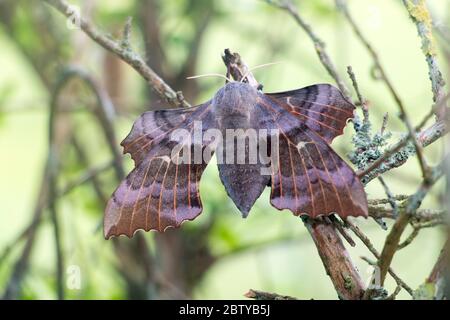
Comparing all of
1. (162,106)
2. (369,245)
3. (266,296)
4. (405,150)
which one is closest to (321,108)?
(405,150)

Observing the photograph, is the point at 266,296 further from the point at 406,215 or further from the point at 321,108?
the point at 321,108

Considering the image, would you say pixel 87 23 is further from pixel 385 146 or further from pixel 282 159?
pixel 385 146

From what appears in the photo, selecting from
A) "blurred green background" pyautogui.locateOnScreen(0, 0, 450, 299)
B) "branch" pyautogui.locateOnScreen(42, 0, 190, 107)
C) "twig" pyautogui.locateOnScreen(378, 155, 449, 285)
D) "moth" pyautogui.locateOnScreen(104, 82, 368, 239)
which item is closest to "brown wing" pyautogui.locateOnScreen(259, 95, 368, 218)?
"moth" pyautogui.locateOnScreen(104, 82, 368, 239)

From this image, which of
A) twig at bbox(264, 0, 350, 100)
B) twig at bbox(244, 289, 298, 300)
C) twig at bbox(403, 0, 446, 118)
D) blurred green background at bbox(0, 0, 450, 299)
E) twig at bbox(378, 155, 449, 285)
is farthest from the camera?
blurred green background at bbox(0, 0, 450, 299)

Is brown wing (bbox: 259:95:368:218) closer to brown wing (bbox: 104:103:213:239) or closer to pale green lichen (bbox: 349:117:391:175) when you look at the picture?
pale green lichen (bbox: 349:117:391:175)

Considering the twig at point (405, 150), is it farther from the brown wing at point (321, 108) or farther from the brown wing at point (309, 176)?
the brown wing at point (321, 108)

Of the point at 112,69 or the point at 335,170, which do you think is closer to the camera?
the point at 335,170
